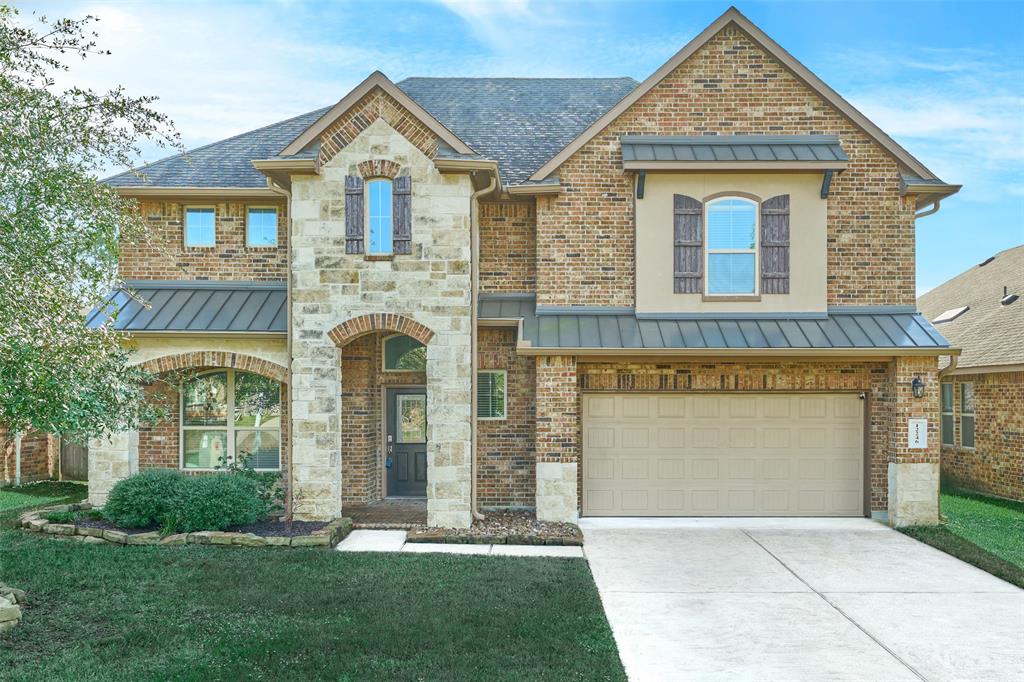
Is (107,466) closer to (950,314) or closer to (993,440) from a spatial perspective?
(993,440)

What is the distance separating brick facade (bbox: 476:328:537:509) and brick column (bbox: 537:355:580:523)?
90cm

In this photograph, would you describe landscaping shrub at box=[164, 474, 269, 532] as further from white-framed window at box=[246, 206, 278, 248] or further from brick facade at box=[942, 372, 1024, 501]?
brick facade at box=[942, 372, 1024, 501]

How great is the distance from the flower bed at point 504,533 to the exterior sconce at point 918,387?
233 inches

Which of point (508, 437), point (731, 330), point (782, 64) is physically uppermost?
point (782, 64)

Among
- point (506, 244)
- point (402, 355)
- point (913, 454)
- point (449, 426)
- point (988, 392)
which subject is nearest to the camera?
point (449, 426)

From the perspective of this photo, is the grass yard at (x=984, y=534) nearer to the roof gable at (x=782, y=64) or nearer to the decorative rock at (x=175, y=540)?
the roof gable at (x=782, y=64)

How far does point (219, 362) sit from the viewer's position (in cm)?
1214

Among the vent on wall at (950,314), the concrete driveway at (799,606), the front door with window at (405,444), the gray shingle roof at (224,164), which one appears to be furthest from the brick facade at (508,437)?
the vent on wall at (950,314)

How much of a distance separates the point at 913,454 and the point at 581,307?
5893mm

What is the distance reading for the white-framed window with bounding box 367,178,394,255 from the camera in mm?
11398

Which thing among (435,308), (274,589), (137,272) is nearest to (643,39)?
(435,308)

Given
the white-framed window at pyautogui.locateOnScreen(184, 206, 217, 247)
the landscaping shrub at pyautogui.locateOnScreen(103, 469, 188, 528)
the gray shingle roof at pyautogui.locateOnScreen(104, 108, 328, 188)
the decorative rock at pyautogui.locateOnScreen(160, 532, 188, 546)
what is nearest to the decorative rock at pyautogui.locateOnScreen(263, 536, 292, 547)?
the decorative rock at pyautogui.locateOnScreen(160, 532, 188, 546)

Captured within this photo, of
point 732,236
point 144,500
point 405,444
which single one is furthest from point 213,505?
point 732,236

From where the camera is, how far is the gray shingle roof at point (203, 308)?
1195 centimetres
